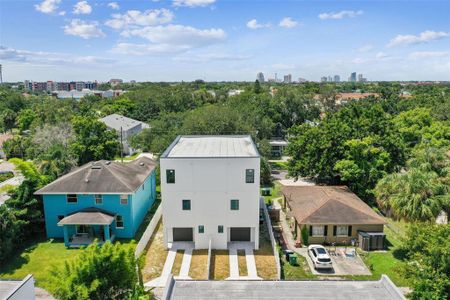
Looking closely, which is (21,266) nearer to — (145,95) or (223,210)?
(223,210)

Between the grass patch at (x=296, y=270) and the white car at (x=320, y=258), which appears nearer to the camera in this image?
the grass patch at (x=296, y=270)

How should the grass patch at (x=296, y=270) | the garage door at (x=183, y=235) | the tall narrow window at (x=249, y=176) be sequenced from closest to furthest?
the grass patch at (x=296, y=270) < the tall narrow window at (x=249, y=176) < the garage door at (x=183, y=235)

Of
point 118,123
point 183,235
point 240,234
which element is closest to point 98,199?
point 183,235

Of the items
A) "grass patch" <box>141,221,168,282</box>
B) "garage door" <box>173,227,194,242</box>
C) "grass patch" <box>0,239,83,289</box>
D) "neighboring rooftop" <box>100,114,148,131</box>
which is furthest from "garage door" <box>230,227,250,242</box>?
"neighboring rooftop" <box>100,114,148,131</box>

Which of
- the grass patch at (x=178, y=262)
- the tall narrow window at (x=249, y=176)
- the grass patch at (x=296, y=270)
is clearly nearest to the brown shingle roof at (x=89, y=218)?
the grass patch at (x=178, y=262)

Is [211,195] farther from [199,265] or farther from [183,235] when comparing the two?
[199,265]

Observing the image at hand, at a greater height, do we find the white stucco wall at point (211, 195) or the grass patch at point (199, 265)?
the white stucco wall at point (211, 195)

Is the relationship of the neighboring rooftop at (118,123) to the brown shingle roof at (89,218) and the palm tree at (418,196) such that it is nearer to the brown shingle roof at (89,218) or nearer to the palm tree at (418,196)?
the brown shingle roof at (89,218)

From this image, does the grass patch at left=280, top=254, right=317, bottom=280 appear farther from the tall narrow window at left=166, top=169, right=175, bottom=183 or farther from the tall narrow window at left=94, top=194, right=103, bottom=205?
the tall narrow window at left=94, top=194, right=103, bottom=205
